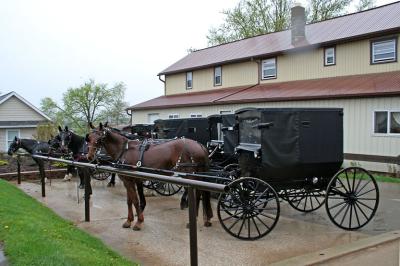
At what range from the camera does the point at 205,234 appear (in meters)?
7.84

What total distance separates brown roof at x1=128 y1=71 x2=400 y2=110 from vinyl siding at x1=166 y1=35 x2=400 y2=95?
16.5 inches

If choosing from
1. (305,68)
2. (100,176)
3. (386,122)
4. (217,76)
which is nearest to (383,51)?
(386,122)

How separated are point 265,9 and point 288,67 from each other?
19.2 metres

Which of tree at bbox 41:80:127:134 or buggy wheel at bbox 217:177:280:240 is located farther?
tree at bbox 41:80:127:134

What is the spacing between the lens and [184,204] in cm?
998

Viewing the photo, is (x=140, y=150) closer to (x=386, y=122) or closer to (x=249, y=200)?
(x=249, y=200)

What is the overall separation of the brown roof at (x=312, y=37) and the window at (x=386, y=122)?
4.65 m

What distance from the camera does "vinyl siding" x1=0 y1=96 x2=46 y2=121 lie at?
33531mm

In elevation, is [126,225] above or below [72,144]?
below

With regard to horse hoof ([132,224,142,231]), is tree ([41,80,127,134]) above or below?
above

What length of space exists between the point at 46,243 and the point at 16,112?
30.9m

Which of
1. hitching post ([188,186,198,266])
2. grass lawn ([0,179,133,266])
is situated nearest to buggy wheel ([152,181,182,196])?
grass lawn ([0,179,133,266])

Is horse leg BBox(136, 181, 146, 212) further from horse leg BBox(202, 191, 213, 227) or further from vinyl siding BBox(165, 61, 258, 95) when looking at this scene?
vinyl siding BBox(165, 61, 258, 95)

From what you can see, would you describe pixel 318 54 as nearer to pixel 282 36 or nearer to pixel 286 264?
pixel 282 36
